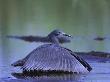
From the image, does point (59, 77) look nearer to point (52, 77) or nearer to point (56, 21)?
point (52, 77)

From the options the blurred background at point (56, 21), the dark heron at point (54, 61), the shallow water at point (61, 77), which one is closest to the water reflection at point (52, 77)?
the shallow water at point (61, 77)


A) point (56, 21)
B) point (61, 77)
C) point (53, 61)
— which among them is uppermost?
point (56, 21)

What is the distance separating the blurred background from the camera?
21.5ft

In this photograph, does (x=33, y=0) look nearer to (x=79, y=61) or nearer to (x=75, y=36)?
(x=75, y=36)

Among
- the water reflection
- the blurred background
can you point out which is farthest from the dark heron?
the blurred background

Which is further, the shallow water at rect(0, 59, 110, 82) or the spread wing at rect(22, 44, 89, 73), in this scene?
the spread wing at rect(22, 44, 89, 73)

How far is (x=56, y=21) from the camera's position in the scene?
25.8 feet

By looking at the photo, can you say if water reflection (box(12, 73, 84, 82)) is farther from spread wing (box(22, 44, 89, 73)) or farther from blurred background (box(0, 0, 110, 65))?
blurred background (box(0, 0, 110, 65))

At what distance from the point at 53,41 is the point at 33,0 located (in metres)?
3.45

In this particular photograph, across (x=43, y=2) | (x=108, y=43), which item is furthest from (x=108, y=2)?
(x=108, y=43)

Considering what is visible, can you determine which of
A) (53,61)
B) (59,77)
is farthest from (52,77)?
(53,61)

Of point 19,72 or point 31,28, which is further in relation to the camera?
point 31,28

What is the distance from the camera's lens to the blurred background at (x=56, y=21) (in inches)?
→ 257

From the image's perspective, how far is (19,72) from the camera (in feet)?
16.1
